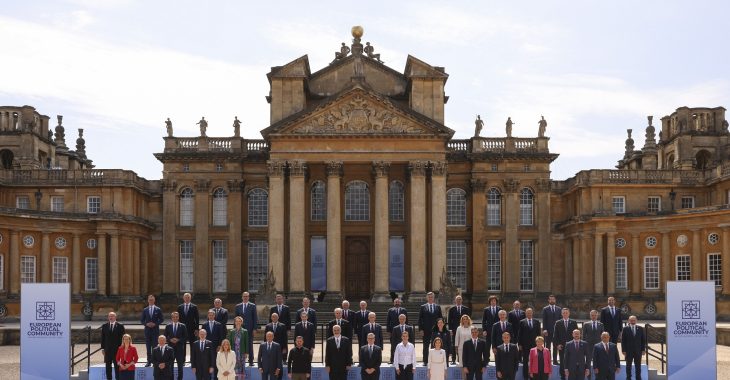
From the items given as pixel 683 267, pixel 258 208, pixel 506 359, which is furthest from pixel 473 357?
pixel 258 208

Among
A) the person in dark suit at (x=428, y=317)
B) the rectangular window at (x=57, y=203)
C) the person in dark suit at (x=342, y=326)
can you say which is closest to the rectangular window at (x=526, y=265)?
the rectangular window at (x=57, y=203)

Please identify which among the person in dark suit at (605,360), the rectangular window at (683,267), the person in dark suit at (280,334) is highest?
the rectangular window at (683,267)

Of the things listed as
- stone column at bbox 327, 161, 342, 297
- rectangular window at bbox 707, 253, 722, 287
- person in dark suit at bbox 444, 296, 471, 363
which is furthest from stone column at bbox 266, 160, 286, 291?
rectangular window at bbox 707, 253, 722, 287

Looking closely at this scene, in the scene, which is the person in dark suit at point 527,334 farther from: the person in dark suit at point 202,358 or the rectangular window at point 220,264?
the rectangular window at point 220,264

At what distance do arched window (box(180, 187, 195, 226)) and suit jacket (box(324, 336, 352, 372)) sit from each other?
108 ft

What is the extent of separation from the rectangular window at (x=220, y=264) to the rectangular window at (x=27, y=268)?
962cm

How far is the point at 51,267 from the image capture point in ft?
164

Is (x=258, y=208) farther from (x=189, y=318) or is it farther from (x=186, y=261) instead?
(x=189, y=318)

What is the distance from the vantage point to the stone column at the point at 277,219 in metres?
46.4

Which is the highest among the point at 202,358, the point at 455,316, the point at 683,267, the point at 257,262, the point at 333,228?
the point at 333,228

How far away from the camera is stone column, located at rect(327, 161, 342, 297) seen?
46312 mm

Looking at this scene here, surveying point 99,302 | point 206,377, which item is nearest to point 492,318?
point 206,377

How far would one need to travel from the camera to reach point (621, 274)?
5247 centimetres

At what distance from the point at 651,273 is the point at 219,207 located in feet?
79.5
